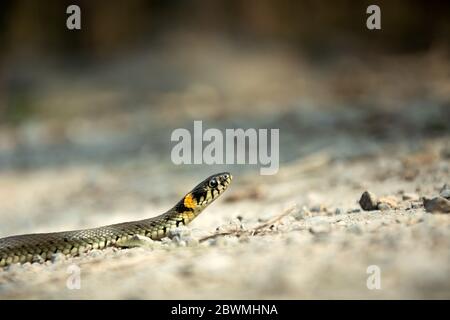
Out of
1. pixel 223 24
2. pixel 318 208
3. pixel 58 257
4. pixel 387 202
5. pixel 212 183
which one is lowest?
pixel 58 257

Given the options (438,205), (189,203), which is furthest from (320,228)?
(189,203)

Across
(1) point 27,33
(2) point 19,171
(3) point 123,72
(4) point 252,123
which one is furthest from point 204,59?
(2) point 19,171

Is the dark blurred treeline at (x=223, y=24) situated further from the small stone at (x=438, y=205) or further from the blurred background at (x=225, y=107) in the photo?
the small stone at (x=438, y=205)

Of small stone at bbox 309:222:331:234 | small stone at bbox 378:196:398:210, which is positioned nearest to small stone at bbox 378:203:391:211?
small stone at bbox 378:196:398:210

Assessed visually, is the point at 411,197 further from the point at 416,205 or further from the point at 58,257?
the point at 58,257

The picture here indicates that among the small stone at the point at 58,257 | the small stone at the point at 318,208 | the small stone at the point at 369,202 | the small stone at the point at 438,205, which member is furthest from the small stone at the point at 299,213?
the small stone at the point at 58,257

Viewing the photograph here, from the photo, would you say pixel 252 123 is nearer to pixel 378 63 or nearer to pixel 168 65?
pixel 378 63
